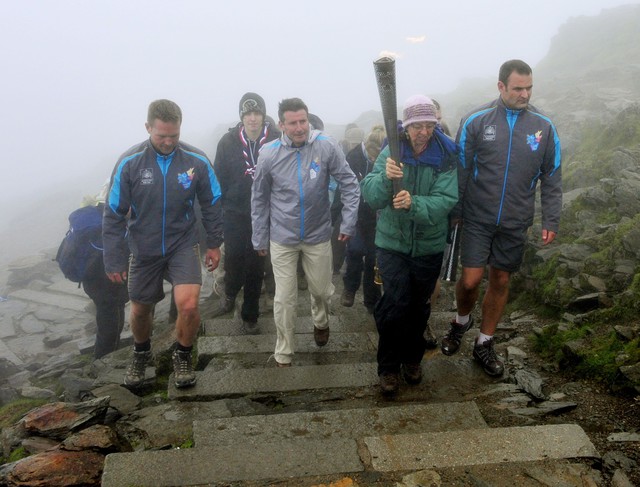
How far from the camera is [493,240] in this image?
208 inches

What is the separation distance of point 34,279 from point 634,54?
30.9 m

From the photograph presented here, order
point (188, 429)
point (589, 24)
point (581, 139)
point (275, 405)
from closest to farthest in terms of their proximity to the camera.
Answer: point (188, 429) < point (275, 405) < point (581, 139) < point (589, 24)

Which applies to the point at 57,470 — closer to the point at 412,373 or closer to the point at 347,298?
the point at 412,373

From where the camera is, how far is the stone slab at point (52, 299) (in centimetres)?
1692

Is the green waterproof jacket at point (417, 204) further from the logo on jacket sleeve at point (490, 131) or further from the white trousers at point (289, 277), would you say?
the white trousers at point (289, 277)

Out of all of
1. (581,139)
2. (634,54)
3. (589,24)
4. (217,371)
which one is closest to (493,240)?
(217,371)

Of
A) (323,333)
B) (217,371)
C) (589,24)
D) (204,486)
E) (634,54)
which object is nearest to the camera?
(204,486)

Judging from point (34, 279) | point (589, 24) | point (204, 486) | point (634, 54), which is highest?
point (589, 24)

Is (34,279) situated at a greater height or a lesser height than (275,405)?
lesser

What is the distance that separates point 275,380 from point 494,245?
2488 mm

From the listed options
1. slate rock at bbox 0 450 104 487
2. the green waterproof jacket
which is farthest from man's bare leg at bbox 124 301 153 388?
the green waterproof jacket

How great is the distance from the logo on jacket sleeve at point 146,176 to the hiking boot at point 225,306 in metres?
3.12

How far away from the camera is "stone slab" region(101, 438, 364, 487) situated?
11.5ft

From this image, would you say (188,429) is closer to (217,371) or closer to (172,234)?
(217,371)
